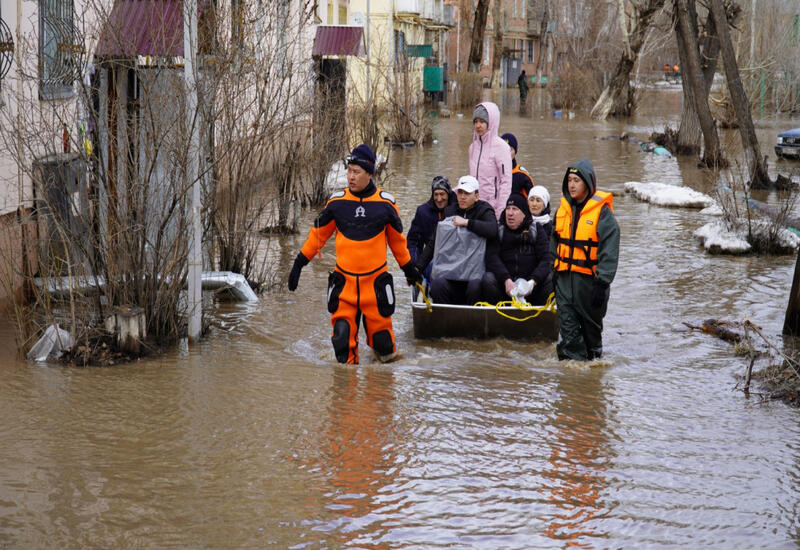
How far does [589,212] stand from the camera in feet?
25.8

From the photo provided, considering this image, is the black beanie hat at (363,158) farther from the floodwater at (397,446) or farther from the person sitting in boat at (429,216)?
the person sitting in boat at (429,216)

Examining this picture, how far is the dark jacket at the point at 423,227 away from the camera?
9.69m

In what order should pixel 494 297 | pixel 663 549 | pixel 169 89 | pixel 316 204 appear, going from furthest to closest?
1. pixel 316 204
2. pixel 494 297
3. pixel 169 89
4. pixel 663 549

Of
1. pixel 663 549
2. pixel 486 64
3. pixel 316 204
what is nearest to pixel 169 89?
pixel 663 549

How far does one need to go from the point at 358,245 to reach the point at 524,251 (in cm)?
216

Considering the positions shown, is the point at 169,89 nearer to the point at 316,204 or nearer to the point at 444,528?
the point at 444,528

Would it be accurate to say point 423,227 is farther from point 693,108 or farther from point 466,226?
point 693,108

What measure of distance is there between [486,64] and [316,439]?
80.1 metres

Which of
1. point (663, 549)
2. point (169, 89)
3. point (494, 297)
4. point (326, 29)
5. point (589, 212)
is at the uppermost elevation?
Result: point (326, 29)

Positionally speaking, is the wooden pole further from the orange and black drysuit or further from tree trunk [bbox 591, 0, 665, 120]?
tree trunk [bbox 591, 0, 665, 120]

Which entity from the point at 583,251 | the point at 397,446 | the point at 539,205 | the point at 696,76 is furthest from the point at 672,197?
the point at 397,446

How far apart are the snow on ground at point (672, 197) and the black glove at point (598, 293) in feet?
36.1

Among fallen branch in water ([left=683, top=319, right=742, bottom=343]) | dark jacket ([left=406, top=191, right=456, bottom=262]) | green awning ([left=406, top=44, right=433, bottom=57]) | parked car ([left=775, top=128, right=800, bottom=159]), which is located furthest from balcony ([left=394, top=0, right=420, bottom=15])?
fallen branch in water ([left=683, top=319, right=742, bottom=343])

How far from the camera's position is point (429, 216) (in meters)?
9.70
